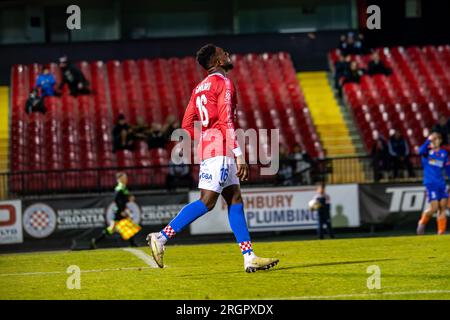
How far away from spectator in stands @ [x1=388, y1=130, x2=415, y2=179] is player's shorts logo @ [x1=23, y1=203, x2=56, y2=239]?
9.43 m

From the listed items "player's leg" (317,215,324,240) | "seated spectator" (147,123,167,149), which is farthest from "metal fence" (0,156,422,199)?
"seated spectator" (147,123,167,149)

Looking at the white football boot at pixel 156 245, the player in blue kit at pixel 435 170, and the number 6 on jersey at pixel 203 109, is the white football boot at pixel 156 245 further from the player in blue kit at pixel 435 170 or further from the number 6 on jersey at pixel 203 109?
the player in blue kit at pixel 435 170

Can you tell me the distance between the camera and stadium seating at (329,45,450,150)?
30.7 meters

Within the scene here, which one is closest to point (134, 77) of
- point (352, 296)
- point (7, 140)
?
point (7, 140)

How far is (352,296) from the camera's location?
8531 mm

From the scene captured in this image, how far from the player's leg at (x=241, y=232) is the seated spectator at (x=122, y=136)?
56.8ft

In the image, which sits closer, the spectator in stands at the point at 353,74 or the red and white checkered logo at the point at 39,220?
the red and white checkered logo at the point at 39,220

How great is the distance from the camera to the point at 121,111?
31125mm

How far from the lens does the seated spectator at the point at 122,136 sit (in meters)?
28.0

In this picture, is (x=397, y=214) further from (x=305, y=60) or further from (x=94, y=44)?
(x=94, y=44)

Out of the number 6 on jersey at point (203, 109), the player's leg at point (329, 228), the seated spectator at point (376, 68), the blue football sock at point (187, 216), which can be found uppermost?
the seated spectator at point (376, 68)

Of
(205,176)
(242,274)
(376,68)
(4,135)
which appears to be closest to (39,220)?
(4,135)

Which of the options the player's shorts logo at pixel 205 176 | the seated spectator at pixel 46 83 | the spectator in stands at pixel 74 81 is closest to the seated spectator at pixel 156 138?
the seated spectator at pixel 46 83
